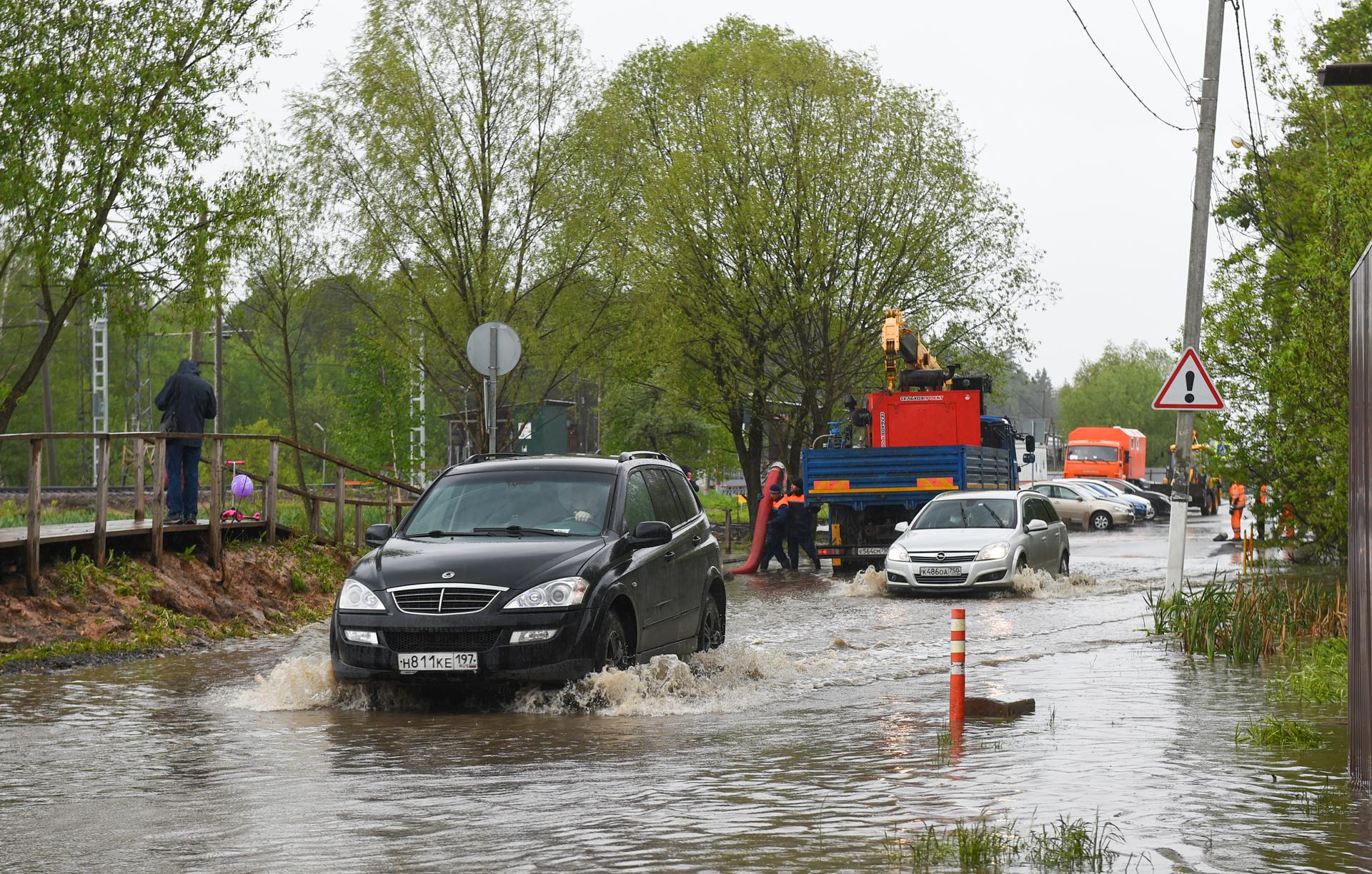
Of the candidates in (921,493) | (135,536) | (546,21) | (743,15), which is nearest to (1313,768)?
(135,536)

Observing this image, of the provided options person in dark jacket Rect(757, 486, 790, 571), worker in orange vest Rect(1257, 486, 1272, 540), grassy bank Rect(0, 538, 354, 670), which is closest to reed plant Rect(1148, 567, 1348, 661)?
worker in orange vest Rect(1257, 486, 1272, 540)

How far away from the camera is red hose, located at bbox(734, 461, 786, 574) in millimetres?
28984

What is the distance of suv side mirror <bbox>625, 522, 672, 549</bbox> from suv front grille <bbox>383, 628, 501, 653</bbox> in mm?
1389

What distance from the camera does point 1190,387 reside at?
17297 millimetres

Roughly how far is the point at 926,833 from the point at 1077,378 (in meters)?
142

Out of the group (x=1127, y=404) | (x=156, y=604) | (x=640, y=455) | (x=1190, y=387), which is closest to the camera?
(x=640, y=455)

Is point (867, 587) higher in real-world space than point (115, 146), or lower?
lower

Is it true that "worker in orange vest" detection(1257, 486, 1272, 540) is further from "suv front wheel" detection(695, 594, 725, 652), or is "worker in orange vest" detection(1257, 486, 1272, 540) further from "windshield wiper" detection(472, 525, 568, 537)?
"windshield wiper" detection(472, 525, 568, 537)

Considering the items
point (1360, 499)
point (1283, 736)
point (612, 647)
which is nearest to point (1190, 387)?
point (612, 647)

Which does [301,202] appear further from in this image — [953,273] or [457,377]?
[953,273]

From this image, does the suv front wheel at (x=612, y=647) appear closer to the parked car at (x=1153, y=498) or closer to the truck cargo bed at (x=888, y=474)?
the truck cargo bed at (x=888, y=474)

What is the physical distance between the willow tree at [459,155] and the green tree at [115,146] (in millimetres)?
14018

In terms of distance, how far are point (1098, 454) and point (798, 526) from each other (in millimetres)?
43745

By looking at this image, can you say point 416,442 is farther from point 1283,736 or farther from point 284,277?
point 1283,736
